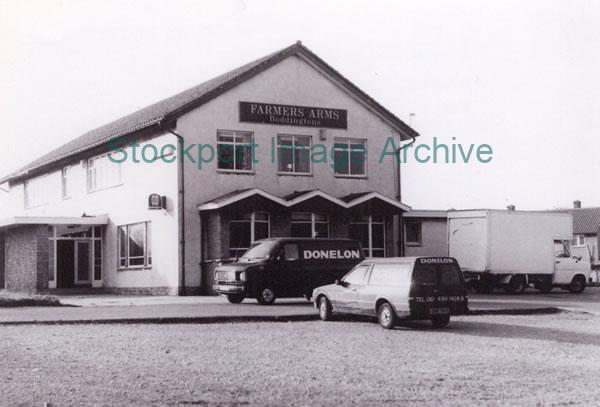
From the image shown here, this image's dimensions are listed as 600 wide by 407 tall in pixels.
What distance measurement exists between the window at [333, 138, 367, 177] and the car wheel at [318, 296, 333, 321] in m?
14.6

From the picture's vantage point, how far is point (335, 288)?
19.0 meters

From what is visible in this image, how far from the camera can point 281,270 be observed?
921 inches

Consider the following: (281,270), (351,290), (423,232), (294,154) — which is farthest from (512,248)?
(351,290)

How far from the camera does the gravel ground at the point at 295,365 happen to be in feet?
30.4

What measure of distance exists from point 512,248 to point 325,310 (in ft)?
47.2

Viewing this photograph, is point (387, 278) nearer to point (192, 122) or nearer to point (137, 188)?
point (192, 122)

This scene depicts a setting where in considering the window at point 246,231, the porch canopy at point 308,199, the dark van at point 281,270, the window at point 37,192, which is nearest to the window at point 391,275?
the dark van at point 281,270

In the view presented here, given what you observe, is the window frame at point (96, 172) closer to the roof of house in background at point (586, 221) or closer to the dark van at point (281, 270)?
the dark van at point (281, 270)

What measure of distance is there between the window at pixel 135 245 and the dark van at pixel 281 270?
8292 millimetres

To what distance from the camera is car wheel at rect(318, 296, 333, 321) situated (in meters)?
19.2

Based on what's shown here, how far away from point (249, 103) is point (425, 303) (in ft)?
53.3

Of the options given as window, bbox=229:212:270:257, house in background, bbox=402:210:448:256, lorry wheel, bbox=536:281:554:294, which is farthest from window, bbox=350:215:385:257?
lorry wheel, bbox=536:281:554:294

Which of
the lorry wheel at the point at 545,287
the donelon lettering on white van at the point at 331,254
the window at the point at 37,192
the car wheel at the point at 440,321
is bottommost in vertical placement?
the lorry wheel at the point at 545,287

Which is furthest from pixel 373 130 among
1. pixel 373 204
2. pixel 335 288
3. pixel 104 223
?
pixel 335 288
